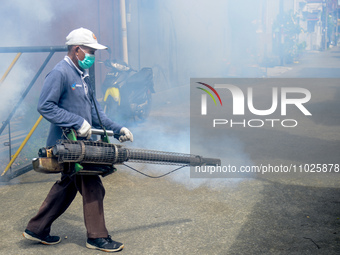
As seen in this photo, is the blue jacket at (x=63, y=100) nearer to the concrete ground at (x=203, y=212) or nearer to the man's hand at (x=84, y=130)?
the man's hand at (x=84, y=130)

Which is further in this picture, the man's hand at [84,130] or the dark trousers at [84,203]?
the dark trousers at [84,203]

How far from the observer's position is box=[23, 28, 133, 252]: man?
11.3ft

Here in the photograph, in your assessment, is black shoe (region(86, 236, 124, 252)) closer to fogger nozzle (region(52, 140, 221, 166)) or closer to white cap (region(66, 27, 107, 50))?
fogger nozzle (region(52, 140, 221, 166))

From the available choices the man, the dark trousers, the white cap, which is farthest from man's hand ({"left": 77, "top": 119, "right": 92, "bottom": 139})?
the white cap

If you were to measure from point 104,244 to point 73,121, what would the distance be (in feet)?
3.28

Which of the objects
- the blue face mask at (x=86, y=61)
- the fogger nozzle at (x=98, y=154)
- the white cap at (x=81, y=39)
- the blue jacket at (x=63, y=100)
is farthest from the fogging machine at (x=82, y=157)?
the white cap at (x=81, y=39)

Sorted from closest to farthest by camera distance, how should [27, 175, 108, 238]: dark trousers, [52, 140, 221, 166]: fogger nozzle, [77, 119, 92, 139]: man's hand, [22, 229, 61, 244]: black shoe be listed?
[52, 140, 221, 166]: fogger nozzle < [77, 119, 92, 139]: man's hand < [27, 175, 108, 238]: dark trousers < [22, 229, 61, 244]: black shoe

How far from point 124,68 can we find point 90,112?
18.0 feet

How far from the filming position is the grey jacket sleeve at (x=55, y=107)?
3.42m

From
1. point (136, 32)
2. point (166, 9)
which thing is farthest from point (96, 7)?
point (166, 9)

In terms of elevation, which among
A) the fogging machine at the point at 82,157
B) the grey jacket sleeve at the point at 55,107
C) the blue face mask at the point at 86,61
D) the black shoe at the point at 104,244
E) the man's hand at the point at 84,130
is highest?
the blue face mask at the point at 86,61

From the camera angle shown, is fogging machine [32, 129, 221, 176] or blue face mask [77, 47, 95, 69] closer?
fogging machine [32, 129, 221, 176]

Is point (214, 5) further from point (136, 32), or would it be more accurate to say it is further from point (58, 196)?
point (58, 196)

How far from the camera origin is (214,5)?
70.4 ft
